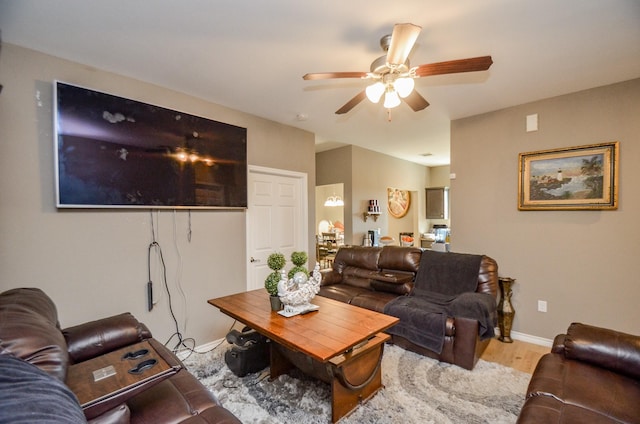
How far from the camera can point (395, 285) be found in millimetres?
3242

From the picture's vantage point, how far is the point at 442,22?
6.01 feet

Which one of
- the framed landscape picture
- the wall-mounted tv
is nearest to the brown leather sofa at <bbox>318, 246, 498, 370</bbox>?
the framed landscape picture

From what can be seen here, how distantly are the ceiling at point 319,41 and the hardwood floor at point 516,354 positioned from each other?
2.63 m

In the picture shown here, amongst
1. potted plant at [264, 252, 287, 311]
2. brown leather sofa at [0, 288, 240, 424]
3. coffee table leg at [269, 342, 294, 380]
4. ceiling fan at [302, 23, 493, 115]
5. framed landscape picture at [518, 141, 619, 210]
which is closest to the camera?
brown leather sofa at [0, 288, 240, 424]

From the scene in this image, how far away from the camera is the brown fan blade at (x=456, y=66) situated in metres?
1.63

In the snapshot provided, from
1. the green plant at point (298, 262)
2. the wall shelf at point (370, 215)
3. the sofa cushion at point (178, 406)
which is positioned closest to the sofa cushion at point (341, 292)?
the green plant at point (298, 262)

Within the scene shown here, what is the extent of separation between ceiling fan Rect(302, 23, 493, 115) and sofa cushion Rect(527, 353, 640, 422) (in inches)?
68.1

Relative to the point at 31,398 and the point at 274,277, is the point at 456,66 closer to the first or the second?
the point at 274,277

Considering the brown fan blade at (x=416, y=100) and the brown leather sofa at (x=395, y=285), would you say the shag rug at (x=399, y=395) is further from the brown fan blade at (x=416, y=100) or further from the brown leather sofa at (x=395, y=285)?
the brown fan blade at (x=416, y=100)

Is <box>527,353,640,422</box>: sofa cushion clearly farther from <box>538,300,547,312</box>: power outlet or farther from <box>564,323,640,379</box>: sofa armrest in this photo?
<box>538,300,547,312</box>: power outlet

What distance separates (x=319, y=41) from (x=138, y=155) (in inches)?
72.3

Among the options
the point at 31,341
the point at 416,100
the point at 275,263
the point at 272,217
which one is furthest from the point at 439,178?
the point at 31,341

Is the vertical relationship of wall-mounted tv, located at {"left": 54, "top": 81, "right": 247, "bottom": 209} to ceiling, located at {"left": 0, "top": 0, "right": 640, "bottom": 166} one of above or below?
below

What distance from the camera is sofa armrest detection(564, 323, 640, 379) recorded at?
1.49m
